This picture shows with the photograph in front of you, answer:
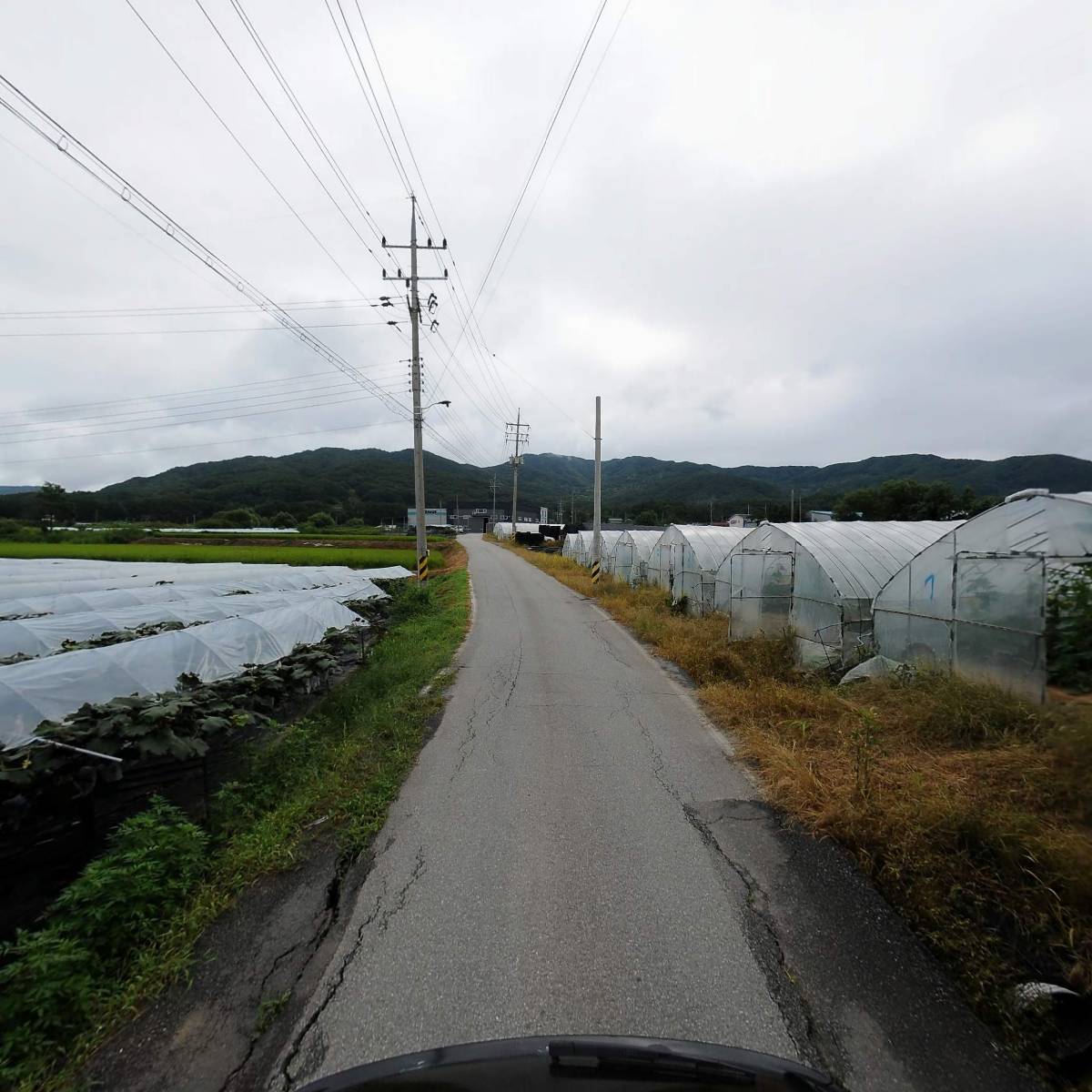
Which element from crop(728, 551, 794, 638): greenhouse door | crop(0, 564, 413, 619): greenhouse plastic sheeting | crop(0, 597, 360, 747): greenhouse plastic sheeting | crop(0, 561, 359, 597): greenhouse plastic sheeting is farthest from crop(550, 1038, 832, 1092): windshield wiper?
crop(0, 561, 359, 597): greenhouse plastic sheeting

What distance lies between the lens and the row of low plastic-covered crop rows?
536 cm

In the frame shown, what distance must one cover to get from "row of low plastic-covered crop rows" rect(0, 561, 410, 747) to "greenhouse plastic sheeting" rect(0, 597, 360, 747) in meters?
0.01

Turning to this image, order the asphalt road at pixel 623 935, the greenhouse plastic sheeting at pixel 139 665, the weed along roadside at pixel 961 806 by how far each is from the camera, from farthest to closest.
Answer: the greenhouse plastic sheeting at pixel 139 665 → the weed along roadside at pixel 961 806 → the asphalt road at pixel 623 935

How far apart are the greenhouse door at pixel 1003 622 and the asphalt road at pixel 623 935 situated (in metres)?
2.84

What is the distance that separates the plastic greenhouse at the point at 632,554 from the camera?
20.7m

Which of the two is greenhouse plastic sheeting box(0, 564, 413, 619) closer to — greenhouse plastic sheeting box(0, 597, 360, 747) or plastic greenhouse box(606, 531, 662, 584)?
greenhouse plastic sheeting box(0, 597, 360, 747)

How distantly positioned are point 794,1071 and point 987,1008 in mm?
1286

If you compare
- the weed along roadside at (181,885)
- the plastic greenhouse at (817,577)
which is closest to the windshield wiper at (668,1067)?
the weed along roadside at (181,885)

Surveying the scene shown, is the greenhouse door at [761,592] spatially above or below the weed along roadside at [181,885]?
above

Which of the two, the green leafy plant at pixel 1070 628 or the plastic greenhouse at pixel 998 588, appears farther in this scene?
the plastic greenhouse at pixel 998 588

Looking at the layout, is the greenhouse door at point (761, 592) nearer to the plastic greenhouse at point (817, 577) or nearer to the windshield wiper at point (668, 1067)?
the plastic greenhouse at point (817, 577)

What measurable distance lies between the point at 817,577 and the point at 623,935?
7131 mm

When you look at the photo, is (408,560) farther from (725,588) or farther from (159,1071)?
(159,1071)

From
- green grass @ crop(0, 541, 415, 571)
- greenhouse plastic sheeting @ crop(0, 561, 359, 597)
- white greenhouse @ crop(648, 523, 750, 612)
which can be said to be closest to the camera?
white greenhouse @ crop(648, 523, 750, 612)
